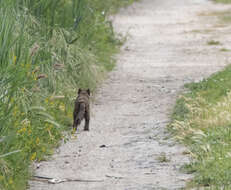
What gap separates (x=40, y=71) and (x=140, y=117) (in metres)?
1.95

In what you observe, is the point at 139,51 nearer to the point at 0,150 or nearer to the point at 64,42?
the point at 64,42

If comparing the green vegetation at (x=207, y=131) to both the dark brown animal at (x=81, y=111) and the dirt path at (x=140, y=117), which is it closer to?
the dirt path at (x=140, y=117)

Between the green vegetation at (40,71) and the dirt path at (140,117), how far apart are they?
1.22 feet

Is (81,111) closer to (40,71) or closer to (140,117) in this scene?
(140,117)

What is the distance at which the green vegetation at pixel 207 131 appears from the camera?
7034mm

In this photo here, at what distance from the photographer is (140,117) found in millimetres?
11078

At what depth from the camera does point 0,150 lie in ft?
23.3

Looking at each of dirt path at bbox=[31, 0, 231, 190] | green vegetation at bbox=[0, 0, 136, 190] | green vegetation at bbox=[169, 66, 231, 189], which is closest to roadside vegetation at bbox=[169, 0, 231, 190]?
green vegetation at bbox=[169, 66, 231, 189]

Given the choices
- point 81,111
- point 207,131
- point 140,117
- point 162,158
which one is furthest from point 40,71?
point 162,158

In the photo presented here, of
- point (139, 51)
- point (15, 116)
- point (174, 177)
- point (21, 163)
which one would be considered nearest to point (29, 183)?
point (21, 163)

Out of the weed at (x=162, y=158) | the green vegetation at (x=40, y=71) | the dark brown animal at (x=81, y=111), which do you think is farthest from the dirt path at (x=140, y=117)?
the green vegetation at (x=40, y=71)

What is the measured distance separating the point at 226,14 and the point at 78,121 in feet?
62.1

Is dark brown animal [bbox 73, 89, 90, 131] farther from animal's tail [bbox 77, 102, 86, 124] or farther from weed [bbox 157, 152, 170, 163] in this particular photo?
weed [bbox 157, 152, 170, 163]

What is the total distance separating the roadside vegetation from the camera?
702 centimetres
